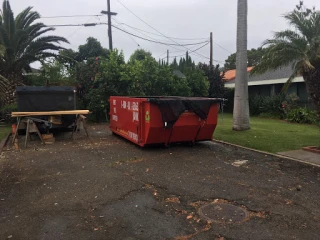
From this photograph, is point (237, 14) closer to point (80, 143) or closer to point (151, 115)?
point (151, 115)

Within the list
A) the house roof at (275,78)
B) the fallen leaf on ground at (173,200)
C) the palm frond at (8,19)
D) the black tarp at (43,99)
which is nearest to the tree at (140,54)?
the house roof at (275,78)

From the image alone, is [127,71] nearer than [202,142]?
No

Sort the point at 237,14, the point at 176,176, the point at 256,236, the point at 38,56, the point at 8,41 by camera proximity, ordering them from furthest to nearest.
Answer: the point at 38,56, the point at 8,41, the point at 237,14, the point at 176,176, the point at 256,236

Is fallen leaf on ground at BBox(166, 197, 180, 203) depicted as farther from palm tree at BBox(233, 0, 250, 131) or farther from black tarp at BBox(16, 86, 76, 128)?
palm tree at BBox(233, 0, 250, 131)

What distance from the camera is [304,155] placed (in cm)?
834

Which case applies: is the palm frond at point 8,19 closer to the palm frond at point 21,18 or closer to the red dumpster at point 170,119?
the palm frond at point 21,18

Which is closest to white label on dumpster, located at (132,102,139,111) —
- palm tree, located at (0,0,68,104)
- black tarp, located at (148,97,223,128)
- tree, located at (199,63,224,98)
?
black tarp, located at (148,97,223,128)

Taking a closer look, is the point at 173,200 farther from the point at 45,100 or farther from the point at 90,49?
the point at 90,49

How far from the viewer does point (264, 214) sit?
4531 millimetres

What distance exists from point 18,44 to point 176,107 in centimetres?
1152

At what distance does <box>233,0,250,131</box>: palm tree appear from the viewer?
1263 cm

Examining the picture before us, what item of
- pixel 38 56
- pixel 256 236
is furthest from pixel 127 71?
pixel 256 236

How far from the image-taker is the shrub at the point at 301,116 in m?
17.9

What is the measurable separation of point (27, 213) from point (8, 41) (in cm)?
1388
